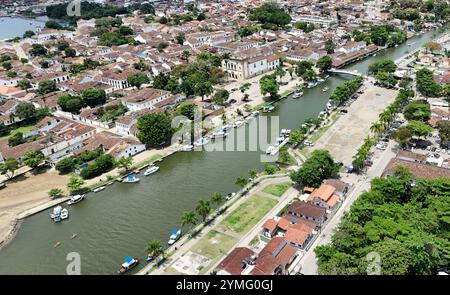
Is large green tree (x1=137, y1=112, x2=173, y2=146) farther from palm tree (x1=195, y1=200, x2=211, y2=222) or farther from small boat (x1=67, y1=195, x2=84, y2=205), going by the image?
palm tree (x1=195, y1=200, x2=211, y2=222)

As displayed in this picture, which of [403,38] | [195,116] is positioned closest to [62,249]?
[195,116]

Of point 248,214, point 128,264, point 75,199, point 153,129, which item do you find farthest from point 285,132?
point 128,264

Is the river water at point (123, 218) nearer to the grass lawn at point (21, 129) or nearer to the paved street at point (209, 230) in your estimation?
the paved street at point (209, 230)

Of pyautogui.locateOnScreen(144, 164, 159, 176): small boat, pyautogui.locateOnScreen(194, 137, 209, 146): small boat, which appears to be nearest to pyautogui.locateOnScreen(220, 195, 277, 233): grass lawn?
pyautogui.locateOnScreen(144, 164, 159, 176): small boat

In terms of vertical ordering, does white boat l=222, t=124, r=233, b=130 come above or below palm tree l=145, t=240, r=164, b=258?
above

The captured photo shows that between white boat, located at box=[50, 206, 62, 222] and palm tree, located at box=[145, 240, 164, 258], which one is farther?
white boat, located at box=[50, 206, 62, 222]

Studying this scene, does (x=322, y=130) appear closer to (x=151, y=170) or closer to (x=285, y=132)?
(x=285, y=132)
